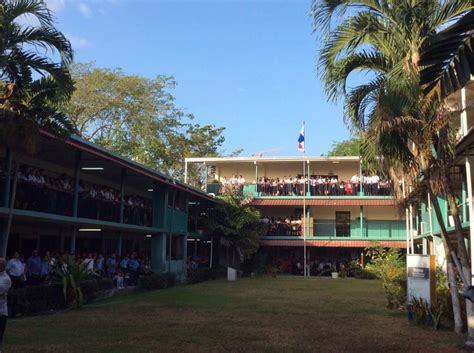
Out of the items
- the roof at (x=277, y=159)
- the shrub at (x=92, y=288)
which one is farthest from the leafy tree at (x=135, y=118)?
the shrub at (x=92, y=288)

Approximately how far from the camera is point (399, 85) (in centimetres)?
993

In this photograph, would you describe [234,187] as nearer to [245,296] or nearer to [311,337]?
[245,296]

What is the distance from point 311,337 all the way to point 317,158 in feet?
84.4

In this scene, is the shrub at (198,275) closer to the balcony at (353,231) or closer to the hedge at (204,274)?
the hedge at (204,274)

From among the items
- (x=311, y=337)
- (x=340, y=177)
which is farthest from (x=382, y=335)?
(x=340, y=177)

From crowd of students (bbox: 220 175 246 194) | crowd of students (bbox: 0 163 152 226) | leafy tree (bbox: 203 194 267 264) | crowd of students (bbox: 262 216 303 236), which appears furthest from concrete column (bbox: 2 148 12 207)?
crowd of students (bbox: 262 216 303 236)

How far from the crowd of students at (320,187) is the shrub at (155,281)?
13.3m

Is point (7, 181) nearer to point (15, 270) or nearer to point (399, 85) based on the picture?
point (15, 270)

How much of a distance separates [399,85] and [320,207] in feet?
90.9

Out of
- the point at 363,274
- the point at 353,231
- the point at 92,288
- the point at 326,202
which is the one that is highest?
the point at 326,202

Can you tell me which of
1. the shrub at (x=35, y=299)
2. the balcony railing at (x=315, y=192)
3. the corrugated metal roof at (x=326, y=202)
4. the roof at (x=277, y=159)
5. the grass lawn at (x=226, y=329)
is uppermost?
the roof at (x=277, y=159)

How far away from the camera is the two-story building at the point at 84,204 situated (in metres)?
15.4

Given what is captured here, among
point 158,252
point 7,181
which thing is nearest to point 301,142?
point 158,252

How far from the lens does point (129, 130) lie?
4191 cm
